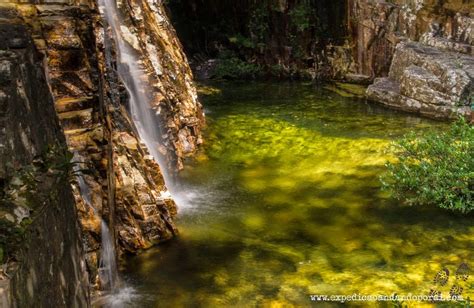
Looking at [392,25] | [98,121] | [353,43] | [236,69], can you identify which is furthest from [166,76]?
[353,43]

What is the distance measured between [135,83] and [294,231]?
4.70 m

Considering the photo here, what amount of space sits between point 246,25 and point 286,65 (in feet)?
8.98

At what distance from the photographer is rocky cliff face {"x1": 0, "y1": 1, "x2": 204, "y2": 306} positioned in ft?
15.3

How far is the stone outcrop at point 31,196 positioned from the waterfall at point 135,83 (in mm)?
6421

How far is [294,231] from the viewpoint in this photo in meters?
8.55

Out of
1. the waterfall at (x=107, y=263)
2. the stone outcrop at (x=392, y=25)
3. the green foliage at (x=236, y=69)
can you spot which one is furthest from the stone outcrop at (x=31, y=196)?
the green foliage at (x=236, y=69)

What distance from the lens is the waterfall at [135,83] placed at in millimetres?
10289

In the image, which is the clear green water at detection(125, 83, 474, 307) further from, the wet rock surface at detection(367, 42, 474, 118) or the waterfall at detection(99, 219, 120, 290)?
the wet rock surface at detection(367, 42, 474, 118)

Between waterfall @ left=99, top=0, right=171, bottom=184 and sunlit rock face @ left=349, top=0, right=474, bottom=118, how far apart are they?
8602 millimetres

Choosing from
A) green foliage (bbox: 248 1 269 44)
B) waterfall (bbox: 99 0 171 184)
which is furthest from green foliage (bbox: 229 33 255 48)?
waterfall (bbox: 99 0 171 184)

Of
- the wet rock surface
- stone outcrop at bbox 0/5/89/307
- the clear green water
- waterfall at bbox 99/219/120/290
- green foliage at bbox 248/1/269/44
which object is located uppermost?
green foliage at bbox 248/1/269/44

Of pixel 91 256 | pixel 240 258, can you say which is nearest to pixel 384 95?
pixel 240 258

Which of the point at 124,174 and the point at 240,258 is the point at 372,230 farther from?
the point at 124,174

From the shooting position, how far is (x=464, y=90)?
14.4 m
